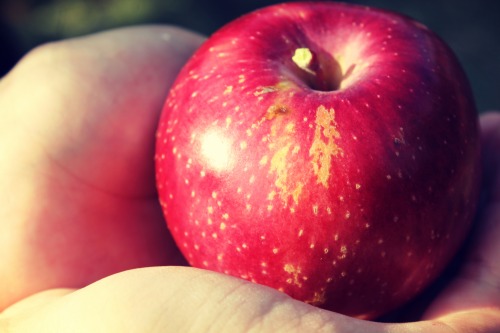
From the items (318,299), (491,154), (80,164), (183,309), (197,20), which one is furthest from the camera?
(197,20)

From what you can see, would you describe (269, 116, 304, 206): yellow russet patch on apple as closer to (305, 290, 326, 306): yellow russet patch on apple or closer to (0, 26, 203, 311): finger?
(305, 290, 326, 306): yellow russet patch on apple

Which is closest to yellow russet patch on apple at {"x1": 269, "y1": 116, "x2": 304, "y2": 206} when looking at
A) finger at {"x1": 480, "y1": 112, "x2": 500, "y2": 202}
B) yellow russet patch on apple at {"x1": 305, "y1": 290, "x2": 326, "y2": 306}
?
yellow russet patch on apple at {"x1": 305, "y1": 290, "x2": 326, "y2": 306}

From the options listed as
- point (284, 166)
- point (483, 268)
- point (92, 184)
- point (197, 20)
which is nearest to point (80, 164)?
point (92, 184)

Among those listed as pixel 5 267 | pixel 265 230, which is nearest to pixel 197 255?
pixel 265 230

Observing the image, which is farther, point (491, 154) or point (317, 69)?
point (491, 154)

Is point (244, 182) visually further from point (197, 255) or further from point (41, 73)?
point (41, 73)

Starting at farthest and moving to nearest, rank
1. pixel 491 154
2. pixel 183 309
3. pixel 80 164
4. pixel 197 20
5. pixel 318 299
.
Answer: pixel 197 20 → pixel 491 154 → pixel 80 164 → pixel 318 299 → pixel 183 309

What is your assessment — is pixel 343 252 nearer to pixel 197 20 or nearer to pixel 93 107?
pixel 93 107
